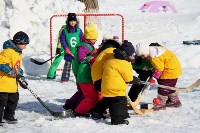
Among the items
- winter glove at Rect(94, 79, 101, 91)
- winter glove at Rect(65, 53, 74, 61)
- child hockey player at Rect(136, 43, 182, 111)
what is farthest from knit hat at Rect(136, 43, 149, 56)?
winter glove at Rect(65, 53, 74, 61)

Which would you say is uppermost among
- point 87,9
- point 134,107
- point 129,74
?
point 87,9

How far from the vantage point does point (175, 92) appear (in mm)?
8008

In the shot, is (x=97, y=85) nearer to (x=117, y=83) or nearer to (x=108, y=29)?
(x=117, y=83)

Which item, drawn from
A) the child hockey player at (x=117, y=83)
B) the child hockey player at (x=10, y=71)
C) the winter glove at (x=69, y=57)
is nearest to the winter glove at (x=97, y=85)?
the child hockey player at (x=117, y=83)

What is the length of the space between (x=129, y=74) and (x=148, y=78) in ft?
4.45

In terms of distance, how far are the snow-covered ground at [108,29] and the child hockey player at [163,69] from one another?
0.71 feet

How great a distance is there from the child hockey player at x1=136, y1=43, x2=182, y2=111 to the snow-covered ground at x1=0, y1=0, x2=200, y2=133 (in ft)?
0.71

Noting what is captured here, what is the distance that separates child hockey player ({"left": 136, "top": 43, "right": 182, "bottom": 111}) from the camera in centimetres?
755

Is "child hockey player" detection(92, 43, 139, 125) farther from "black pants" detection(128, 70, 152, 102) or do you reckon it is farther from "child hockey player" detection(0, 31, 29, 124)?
"black pants" detection(128, 70, 152, 102)

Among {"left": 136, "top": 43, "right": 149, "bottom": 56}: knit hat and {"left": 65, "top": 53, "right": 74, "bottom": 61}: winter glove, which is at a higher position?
{"left": 136, "top": 43, "right": 149, "bottom": 56}: knit hat

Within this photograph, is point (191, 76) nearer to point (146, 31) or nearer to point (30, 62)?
point (30, 62)

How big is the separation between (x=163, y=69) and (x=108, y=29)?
9598 mm

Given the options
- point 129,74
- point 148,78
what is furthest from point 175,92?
point 129,74

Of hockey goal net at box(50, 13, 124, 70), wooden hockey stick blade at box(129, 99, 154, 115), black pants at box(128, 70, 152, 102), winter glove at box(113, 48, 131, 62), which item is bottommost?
wooden hockey stick blade at box(129, 99, 154, 115)
